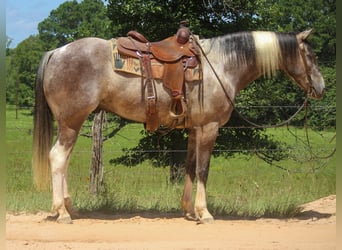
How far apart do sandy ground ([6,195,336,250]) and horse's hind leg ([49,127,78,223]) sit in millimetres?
160

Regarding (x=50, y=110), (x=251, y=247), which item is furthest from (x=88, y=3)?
(x=251, y=247)

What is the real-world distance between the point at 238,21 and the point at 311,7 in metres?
16.6

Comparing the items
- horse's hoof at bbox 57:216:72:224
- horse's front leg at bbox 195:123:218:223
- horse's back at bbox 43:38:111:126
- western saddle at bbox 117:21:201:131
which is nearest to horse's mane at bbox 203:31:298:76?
western saddle at bbox 117:21:201:131

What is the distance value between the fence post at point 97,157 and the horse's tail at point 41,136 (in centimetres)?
189

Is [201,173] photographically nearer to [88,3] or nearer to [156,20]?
[156,20]

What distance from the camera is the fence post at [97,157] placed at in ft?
24.5

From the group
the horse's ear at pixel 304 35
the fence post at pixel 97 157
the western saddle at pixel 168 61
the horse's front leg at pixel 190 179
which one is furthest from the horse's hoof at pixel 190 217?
the horse's ear at pixel 304 35

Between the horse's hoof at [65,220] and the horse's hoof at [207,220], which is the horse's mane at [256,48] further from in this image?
the horse's hoof at [65,220]

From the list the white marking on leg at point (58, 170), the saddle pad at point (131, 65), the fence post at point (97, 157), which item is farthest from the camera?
the fence post at point (97, 157)

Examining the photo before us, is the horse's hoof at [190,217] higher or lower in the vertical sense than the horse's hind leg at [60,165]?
lower

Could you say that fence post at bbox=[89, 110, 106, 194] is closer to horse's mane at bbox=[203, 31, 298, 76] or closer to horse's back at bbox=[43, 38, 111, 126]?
horse's back at bbox=[43, 38, 111, 126]

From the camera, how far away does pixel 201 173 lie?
5613 millimetres

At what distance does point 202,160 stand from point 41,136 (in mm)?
1935

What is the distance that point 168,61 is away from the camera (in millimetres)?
5484
